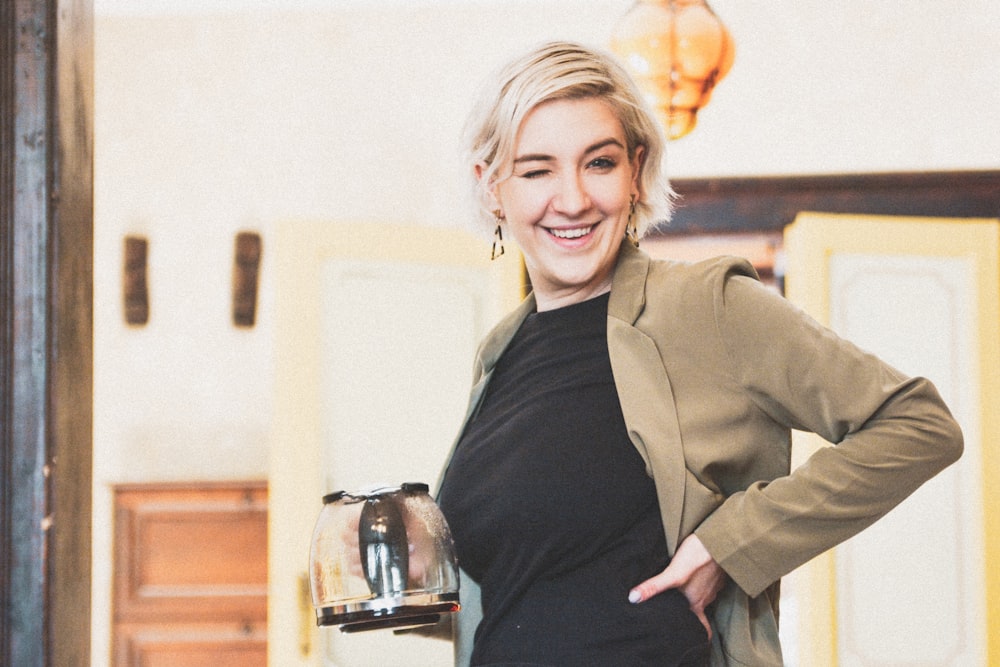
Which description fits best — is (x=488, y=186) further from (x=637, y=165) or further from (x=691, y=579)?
(x=691, y=579)

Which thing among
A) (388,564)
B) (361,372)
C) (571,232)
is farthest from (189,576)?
(571,232)

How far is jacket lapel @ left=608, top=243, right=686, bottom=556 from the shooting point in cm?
133

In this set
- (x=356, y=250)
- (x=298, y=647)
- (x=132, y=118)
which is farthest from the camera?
(x=132, y=118)

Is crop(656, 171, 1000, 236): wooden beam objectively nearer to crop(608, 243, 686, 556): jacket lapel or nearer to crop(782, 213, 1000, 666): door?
crop(782, 213, 1000, 666): door

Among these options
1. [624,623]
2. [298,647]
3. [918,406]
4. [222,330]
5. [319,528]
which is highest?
[222,330]

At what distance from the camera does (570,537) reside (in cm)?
133

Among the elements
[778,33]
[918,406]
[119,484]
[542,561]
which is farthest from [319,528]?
[778,33]

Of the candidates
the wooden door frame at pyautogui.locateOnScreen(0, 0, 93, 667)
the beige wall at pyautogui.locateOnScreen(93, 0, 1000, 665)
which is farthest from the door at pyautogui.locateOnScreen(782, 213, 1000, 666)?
the wooden door frame at pyautogui.locateOnScreen(0, 0, 93, 667)

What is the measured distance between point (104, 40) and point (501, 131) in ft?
13.0

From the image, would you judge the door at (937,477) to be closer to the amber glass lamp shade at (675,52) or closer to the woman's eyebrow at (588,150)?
the amber glass lamp shade at (675,52)

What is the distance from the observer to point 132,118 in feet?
16.1

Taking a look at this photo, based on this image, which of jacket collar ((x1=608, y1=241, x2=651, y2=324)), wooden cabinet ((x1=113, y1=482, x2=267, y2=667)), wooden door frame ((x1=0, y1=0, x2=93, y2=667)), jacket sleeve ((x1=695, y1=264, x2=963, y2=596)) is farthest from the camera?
wooden cabinet ((x1=113, y1=482, x2=267, y2=667))

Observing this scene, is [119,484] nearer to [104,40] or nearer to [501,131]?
[104,40]

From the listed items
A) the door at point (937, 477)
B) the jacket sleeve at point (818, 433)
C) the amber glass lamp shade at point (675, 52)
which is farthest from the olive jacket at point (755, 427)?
the door at point (937, 477)
